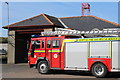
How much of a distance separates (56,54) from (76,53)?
4.87 ft

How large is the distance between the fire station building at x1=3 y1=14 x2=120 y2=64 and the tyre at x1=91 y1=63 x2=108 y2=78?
1324cm

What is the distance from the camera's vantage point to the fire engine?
43.2 feet

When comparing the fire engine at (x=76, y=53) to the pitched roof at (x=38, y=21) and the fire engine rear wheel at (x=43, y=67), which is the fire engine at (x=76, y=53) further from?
the pitched roof at (x=38, y=21)

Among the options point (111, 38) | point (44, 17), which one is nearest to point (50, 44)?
point (111, 38)

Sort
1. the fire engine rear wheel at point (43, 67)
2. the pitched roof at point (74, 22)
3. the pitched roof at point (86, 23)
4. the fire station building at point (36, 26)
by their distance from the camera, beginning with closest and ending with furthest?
the fire engine rear wheel at point (43, 67) < the fire station building at point (36, 26) < the pitched roof at point (74, 22) < the pitched roof at point (86, 23)

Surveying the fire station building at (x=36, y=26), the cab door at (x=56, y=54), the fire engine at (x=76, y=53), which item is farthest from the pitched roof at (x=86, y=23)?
the cab door at (x=56, y=54)

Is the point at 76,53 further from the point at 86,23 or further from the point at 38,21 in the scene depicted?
the point at 86,23

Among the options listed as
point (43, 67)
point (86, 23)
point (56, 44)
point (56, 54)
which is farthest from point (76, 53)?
point (86, 23)

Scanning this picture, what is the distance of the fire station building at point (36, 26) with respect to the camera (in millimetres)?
27534

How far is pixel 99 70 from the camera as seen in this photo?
533 inches

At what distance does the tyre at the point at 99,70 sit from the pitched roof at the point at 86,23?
15.6 metres

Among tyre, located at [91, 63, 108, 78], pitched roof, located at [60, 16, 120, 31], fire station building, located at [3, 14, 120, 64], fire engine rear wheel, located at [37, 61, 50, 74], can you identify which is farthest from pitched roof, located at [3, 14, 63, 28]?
tyre, located at [91, 63, 108, 78]

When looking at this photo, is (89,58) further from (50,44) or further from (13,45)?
(13,45)

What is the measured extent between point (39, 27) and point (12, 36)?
424cm
